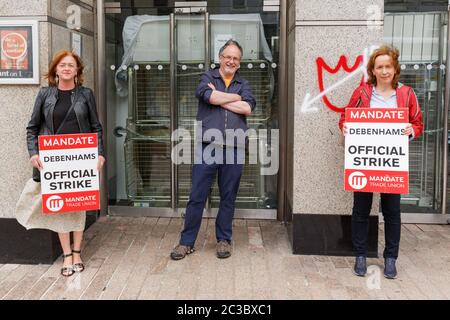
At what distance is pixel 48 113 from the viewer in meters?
3.85

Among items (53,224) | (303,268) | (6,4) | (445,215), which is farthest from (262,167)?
(6,4)

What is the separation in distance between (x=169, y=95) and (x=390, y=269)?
3140 millimetres

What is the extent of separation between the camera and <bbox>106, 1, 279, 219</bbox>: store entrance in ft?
17.9

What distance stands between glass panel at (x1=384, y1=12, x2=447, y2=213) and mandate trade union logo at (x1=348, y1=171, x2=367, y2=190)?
2.11 meters

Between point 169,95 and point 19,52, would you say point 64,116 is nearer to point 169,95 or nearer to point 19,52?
point 19,52

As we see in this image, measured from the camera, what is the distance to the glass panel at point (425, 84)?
17.7ft

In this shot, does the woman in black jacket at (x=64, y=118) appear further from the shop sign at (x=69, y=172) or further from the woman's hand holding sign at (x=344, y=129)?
the woman's hand holding sign at (x=344, y=129)

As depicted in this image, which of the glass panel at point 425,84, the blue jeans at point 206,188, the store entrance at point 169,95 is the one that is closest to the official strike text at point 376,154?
the blue jeans at point 206,188

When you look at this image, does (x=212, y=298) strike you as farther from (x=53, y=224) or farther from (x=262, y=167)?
(x=262, y=167)

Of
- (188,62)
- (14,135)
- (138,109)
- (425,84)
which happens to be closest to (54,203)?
(14,135)

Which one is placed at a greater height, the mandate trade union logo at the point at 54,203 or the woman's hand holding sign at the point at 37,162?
the woman's hand holding sign at the point at 37,162

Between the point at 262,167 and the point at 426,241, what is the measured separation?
195 centimetres

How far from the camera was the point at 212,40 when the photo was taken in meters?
5.50

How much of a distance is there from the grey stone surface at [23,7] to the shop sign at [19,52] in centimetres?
7
